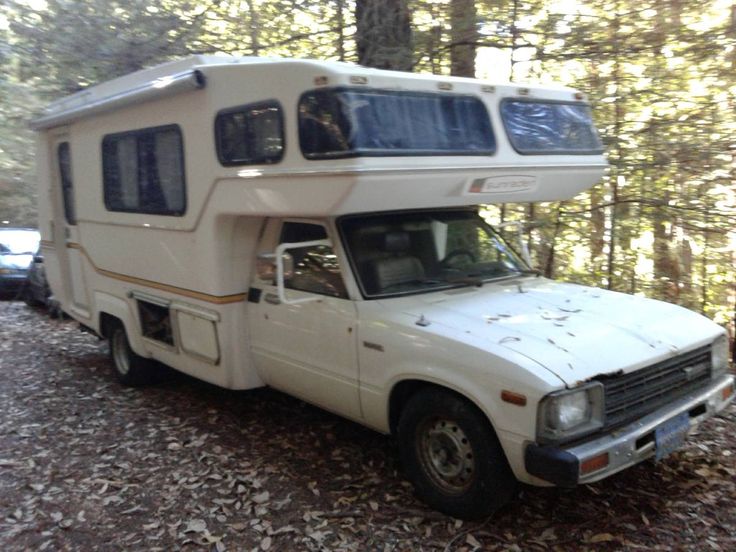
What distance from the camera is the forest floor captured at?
152 inches

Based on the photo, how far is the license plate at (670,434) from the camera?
3.71 meters

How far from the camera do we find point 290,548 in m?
3.84

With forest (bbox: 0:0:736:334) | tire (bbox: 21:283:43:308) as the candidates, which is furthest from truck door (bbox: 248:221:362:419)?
tire (bbox: 21:283:43:308)

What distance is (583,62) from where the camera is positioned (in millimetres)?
7590

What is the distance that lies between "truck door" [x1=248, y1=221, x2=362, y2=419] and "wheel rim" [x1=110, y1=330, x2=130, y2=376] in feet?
7.28

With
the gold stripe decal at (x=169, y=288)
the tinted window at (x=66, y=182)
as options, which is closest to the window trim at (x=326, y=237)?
the gold stripe decal at (x=169, y=288)

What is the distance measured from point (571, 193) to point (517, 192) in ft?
2.56

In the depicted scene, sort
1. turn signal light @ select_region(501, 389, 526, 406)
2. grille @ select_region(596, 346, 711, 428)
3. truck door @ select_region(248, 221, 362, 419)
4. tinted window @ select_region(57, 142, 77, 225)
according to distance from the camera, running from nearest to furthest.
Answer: turn signal light @ select_region(501, 389, 526, 406) → grille @ select_region(596, 346, 711, 428) → truck door @ select_region(248, 221, 362, 419) → tinted window @ select_region(57, 142, 77, 225)

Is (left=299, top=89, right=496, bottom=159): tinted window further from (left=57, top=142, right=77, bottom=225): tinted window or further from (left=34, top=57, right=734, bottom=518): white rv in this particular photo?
(left=57, top=142, right=77, bottom=225): tinted window

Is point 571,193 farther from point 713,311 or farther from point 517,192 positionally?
point 713,311

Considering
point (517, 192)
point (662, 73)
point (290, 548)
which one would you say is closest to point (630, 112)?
point (662, 73)

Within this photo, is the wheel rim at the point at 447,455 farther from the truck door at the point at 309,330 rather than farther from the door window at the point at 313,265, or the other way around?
the door window at the point at 313,265

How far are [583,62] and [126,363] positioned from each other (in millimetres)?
5974

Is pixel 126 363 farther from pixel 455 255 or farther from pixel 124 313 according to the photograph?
pixel 455 255
